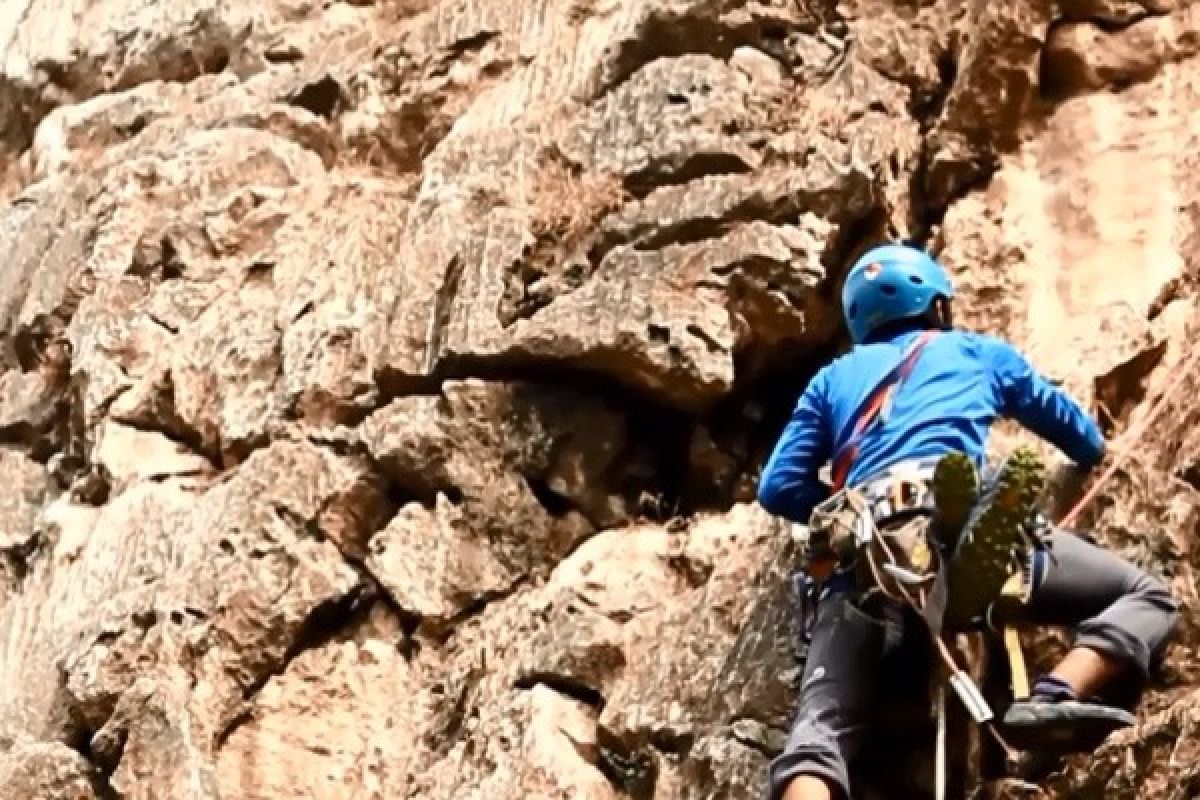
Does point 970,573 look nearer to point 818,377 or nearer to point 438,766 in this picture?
point 818,377

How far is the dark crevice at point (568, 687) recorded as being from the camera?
710cm

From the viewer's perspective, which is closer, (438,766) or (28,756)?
(438,766)

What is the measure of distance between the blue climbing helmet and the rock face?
891 millimetres

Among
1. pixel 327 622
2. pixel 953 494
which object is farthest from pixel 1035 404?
pixel 327 622

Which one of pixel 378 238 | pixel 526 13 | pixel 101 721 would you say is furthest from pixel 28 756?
pixel 526 13

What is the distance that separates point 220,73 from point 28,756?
5.63 meters

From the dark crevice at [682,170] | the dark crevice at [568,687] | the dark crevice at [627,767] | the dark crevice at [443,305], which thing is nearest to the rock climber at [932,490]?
the dark crevice at [627,767]

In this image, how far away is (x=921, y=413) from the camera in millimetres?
6004

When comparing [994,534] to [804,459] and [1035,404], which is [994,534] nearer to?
[1035,404]

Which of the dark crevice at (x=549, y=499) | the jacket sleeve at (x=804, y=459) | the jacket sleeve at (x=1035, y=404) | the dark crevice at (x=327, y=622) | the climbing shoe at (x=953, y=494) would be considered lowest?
the dark crevice at (x=327, y=622)

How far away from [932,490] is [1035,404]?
2.72ft

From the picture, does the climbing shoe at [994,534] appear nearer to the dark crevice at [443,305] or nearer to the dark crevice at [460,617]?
the dark crevice at [460,617]

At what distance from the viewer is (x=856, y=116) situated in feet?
28.8

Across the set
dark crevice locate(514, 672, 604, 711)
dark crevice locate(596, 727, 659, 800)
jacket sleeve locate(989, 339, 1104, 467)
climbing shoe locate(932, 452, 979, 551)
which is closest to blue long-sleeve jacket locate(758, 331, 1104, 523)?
jacket sleeve locate(989, 339, 1104, 467)
